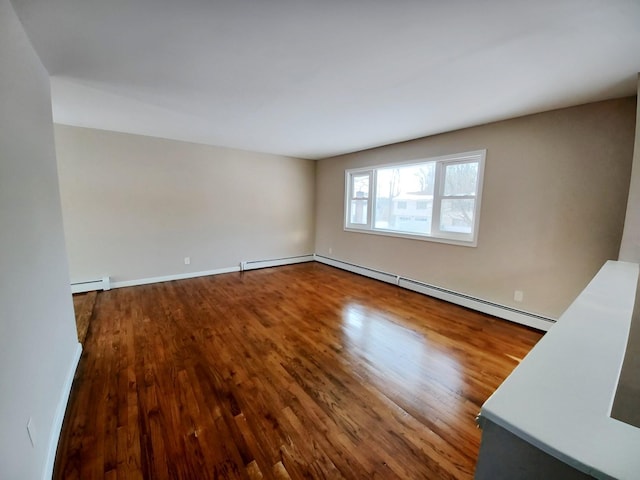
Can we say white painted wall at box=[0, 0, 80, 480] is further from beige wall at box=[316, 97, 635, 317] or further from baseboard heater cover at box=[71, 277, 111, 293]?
beige wall at box=[316, 97, 635, 317]

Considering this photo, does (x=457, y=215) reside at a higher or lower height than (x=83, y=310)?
higher

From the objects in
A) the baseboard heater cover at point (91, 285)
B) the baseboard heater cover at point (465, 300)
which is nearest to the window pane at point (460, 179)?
the baseboard heater cover at point (465, 300)

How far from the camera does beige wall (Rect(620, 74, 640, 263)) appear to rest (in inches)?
71.4

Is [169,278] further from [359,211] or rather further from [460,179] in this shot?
[460,179]

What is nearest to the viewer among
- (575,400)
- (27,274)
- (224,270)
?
(575,400)

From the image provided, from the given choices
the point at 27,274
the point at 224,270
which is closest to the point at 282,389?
the point at 27,274

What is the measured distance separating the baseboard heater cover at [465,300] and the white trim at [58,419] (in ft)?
12.8

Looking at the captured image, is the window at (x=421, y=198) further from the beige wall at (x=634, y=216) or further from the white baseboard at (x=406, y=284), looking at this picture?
the beige wall at (x=634, y=216)

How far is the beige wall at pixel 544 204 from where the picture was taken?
2352 millimetres

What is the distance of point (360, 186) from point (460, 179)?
6.41 ft

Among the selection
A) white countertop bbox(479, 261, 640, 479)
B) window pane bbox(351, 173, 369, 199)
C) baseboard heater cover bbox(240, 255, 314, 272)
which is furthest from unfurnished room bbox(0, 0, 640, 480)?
baseboard heater cover bbox(240, 255, 314, 272)

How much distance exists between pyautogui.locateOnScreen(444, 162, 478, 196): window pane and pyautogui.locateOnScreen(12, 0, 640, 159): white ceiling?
→ 0.63 m

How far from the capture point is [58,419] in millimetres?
1494

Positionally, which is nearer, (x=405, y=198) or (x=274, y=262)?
(x=405, y=198)
